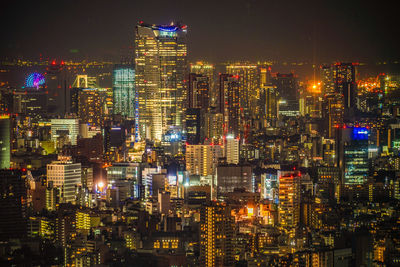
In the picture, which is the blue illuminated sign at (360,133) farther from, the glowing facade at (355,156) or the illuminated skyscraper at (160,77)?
the illuminated skyscraper at (160,77)

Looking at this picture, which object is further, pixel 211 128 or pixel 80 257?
pixel 211 128

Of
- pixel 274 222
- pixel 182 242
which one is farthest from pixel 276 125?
pixel 182 242

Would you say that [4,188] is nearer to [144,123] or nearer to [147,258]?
[147,258]

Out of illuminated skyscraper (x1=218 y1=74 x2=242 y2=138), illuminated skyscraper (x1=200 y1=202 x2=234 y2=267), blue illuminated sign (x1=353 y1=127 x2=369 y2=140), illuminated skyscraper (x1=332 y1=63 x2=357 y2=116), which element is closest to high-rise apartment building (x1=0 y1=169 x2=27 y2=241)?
illuminated skyscraper (x1=200 y1=202 x2=234 y2=267)

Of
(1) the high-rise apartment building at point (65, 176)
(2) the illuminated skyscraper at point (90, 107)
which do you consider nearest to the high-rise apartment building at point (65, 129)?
(2) the illuminated skyscraper at point (90, 107)

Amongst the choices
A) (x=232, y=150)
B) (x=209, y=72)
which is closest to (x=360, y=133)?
(x=232, y=150)
